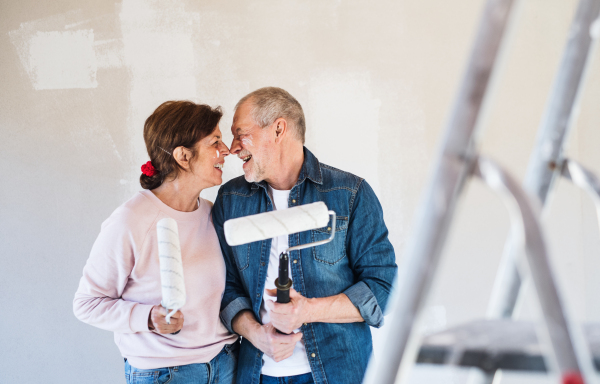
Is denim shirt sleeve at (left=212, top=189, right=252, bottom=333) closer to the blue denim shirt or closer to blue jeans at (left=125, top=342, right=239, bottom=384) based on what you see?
the blue denim shirt

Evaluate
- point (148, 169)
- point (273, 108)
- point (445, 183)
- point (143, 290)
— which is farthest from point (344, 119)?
point (445, 183)

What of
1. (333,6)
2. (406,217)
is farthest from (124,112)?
(406,217)

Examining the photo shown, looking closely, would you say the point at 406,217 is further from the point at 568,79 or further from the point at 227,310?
the point at 568,79

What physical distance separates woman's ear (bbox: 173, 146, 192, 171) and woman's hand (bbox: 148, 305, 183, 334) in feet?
1.56

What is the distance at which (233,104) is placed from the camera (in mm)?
2279

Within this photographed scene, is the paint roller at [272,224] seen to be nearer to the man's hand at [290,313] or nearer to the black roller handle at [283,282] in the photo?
the black roller handle at [283,282]

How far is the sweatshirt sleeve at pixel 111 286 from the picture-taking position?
55.6 inches

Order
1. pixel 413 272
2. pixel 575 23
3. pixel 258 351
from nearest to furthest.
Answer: pixel 413 272, pixel 575 23, pixel 258 351

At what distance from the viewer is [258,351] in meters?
1.51

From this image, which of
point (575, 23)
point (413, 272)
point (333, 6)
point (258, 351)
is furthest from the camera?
point (333, 6)

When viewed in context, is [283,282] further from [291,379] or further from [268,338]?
[291,379]

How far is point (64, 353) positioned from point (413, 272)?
7.72ft

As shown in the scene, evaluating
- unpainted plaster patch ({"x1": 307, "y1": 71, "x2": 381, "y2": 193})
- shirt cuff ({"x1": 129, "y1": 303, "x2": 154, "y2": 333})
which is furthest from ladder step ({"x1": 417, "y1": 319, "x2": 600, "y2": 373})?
unpainted plaster patch ({"x1": 307, "y1": 71, "x2": 381, "y2": 193})

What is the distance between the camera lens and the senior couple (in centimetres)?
145
